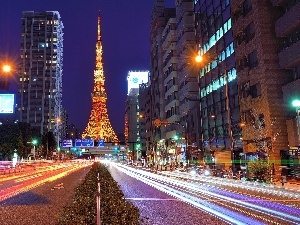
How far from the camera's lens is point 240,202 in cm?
1530

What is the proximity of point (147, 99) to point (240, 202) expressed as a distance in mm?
112895

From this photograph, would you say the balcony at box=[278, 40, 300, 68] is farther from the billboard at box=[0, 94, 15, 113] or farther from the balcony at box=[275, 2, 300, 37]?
the billboard at box=[0, 94, 15, 113]

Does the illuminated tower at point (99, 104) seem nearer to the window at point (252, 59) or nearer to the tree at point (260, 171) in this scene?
the window at point (252, 59)

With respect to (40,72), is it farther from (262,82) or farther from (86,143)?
(262,82)

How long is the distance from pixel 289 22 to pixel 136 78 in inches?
6196

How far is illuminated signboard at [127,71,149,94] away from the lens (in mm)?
188762

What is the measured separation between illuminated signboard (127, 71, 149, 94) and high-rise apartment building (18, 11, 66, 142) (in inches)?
1489

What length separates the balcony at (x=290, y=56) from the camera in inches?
1304

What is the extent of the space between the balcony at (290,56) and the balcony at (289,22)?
1929mm

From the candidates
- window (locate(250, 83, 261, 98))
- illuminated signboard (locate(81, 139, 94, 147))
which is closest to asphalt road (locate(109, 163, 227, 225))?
window (locate(250, 83, 261, 98))

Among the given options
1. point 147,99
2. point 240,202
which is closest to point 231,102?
point 240,202

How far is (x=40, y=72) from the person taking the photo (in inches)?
7495

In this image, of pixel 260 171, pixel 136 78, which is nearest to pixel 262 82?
pixel 260 171

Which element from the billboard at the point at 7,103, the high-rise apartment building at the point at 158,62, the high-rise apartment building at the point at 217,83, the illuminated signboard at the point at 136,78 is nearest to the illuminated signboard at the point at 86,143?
the high-rise apartment building at the point at 158,62
